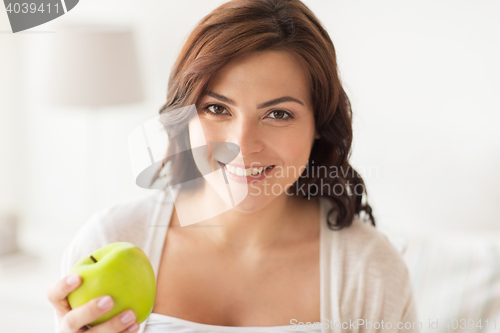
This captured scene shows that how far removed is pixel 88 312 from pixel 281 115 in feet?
1.26

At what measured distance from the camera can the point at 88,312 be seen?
462 millimetres

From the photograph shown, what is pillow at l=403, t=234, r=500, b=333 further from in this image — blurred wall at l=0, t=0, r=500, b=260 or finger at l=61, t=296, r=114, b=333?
finger at l=61, t=296, r=114, b=333

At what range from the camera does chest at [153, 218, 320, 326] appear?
699 millimetres

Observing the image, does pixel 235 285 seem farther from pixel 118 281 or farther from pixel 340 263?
pixel 118 281

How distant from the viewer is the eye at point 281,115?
63 cm

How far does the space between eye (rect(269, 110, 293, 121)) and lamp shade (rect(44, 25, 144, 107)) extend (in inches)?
19.5

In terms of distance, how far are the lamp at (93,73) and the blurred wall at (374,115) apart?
0.8 inches

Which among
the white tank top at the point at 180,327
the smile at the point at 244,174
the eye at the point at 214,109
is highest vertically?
the eye at the point at 214,109

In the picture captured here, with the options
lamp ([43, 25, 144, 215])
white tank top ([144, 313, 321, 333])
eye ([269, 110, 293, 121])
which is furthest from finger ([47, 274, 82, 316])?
lamp ([43, 25, 144, 215])

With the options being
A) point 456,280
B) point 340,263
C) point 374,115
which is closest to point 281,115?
point 340,263

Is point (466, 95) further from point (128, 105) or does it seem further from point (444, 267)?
point (128, 105)

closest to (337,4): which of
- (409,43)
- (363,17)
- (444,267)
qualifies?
(363,17)

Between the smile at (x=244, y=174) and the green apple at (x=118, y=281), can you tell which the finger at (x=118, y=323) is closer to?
the green apple at (x=118, y=281)

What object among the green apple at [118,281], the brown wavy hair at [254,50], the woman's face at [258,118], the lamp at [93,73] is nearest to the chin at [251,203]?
the woman's face at [258,118]
